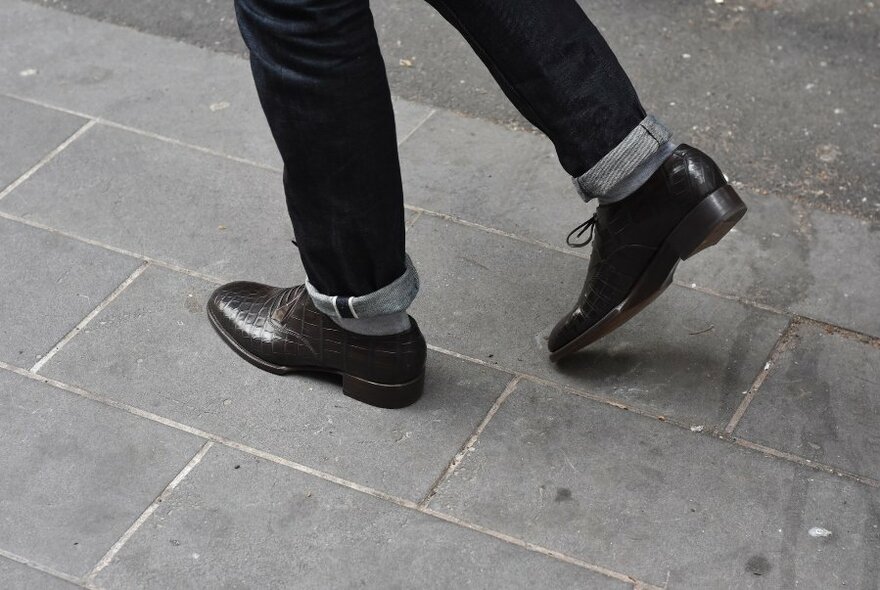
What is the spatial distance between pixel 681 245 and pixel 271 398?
849 mm

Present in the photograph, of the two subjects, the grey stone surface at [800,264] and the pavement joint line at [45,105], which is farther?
the pavement joint line at [45,105]

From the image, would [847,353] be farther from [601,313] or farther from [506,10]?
[506,10]

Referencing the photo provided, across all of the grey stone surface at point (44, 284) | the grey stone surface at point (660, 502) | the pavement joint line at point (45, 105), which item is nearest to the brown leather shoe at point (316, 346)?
the grey stone surface at point (660, 502)

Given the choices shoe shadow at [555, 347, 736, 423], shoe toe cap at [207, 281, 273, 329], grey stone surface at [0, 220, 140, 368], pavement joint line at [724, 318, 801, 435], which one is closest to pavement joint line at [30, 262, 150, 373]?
grey stone surface at [0, 220, 140, 368]

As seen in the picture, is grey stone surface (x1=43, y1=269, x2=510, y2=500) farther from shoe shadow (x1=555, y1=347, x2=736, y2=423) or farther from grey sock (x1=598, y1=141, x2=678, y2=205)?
grey sock (x1=598, y1=141, x2=678, y2=205)

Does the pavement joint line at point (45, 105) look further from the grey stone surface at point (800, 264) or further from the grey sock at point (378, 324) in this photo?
the grey stone surface at point (800, 264)

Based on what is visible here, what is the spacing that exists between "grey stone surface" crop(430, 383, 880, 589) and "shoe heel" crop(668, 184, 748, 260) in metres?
0.37

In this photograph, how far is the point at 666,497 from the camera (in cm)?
221

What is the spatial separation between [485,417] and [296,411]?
0.37m

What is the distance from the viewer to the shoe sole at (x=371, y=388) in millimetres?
2365

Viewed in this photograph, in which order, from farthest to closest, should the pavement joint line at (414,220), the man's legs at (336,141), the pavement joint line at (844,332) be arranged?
the pavement joint line at (414,220), the pavement joint line at (844,332), the man's legs at (336,141)

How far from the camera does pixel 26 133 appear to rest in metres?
3.23

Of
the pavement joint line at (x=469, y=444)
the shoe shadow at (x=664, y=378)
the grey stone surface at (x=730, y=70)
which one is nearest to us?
the pavement joint line at (x=469, y=444)

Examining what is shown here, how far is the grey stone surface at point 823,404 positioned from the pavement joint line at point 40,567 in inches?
49.4
